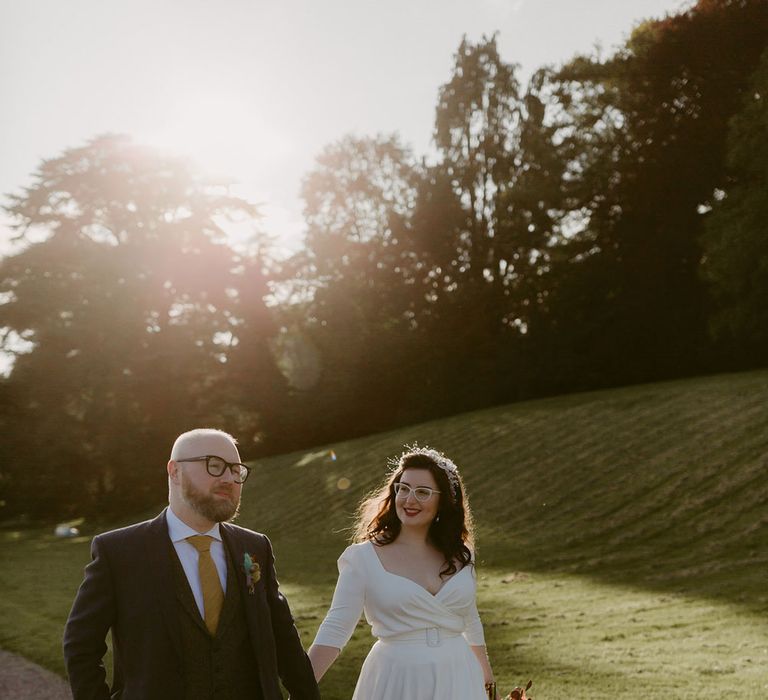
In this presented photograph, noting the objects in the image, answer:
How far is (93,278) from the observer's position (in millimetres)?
35312

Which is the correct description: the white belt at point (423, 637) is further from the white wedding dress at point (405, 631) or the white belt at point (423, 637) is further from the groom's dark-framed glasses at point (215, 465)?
the groom's dark-framed glasses at point (215, 465)

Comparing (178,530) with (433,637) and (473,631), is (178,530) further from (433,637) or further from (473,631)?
(473,631)

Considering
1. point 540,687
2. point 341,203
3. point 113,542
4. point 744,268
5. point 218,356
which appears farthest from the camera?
point 341,203

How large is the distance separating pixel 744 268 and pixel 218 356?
2154 cm

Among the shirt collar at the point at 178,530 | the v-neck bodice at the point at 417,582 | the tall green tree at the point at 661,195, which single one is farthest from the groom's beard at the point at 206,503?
the tall green tree at the point at 661,195

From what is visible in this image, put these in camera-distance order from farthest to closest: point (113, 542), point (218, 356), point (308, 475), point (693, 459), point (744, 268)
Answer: point (218, 356) → point (308, 475) → point (744, 268) → point (693, 459) → point (113, 542)

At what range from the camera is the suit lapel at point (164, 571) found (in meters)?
3.28

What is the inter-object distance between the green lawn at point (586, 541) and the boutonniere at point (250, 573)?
19.7 feet

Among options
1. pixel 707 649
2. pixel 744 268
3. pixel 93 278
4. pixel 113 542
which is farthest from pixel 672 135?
pixel 113 542

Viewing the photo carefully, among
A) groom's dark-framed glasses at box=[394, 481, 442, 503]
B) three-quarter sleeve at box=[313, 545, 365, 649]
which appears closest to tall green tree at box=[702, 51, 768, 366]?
groom's dark-framed glasses at box=[394, 481, 442, 503]

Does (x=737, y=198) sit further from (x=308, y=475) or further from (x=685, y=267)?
(x=308, y=475)

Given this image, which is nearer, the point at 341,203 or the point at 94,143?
the point at 94,143

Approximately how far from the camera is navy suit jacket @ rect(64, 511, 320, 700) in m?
3.25

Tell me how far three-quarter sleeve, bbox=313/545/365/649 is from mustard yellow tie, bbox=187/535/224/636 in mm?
762
